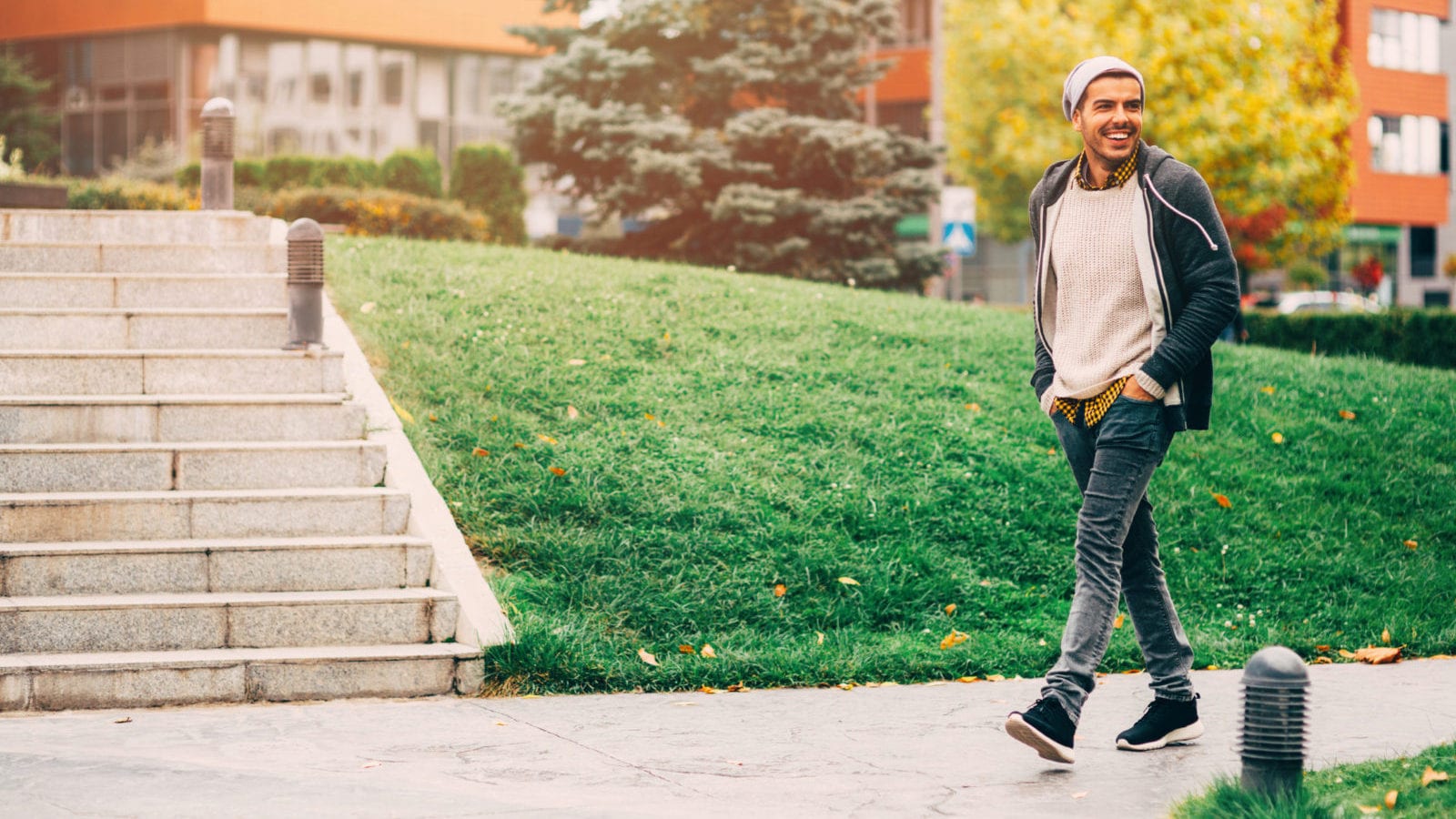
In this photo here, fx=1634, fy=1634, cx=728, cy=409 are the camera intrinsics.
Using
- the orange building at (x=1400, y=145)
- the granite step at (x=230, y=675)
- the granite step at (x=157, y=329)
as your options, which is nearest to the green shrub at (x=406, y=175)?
the granite step at (x=157, y=329)

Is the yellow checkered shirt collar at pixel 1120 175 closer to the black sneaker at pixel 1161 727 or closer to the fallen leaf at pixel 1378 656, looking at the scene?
the black sneaker at pixel 1161 727

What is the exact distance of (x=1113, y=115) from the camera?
16.4 feet

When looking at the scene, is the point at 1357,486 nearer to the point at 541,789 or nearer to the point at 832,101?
the point at 541,789

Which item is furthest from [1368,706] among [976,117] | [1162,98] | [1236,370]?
[976,117]

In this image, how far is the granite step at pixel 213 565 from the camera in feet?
21.5

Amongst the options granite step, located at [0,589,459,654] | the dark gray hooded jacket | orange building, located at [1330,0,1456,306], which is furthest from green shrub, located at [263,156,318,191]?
orange building, located at [1330,0,1456,306]

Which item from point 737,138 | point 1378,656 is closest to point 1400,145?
point 737,138

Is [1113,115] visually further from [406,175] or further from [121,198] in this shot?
[406,175]

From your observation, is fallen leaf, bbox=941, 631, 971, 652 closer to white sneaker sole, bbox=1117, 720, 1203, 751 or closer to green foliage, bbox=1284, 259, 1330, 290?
white sneaker sole, bbox=1117, 720, 1203, 751

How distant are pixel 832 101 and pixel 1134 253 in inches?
633

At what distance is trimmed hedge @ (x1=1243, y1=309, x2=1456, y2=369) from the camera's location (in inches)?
634

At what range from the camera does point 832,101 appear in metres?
20.8

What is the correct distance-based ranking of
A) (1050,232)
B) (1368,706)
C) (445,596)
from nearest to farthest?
(1050,232) → (1368,706) → (445,596)

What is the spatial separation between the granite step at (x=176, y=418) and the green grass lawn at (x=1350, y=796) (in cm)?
481
